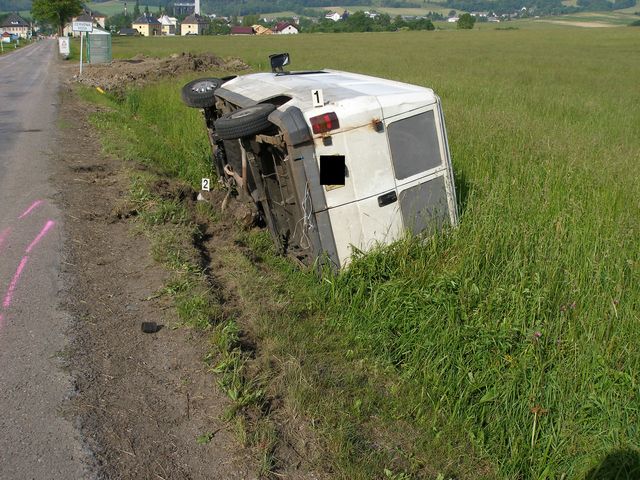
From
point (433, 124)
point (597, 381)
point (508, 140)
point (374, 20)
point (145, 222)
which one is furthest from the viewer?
point (374, 20)

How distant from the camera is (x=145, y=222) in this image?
25.8ft

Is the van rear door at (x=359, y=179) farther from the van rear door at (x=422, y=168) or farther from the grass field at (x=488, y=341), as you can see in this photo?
the grass field at (x=488, y=341)

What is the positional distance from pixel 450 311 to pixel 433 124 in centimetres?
216

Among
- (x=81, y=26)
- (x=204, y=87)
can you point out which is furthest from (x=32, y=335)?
(x=81, y=26)

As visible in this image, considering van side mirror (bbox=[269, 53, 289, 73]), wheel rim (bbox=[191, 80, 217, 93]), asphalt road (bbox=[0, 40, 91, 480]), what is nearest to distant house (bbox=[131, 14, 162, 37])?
asphalt road (bbox=[0, 40, 91, 480])

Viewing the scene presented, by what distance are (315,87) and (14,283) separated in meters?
3.44

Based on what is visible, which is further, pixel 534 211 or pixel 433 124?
pixel 534 211

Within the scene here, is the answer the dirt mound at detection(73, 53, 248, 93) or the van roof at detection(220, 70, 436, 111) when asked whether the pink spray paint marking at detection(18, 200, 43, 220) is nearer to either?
the van roof at detection(220, 70, 436, 111)

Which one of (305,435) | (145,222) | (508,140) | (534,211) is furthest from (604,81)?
(305,435)

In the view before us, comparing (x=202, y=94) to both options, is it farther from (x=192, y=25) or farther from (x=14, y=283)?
→ (x=192, y=25)

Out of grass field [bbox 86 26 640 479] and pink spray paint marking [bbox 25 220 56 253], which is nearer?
grass field [bbox 86 26 640 479]

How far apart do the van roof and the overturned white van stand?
0.02m

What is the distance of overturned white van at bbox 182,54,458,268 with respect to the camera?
5.81 meters

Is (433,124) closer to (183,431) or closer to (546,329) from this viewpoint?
(546,329)
